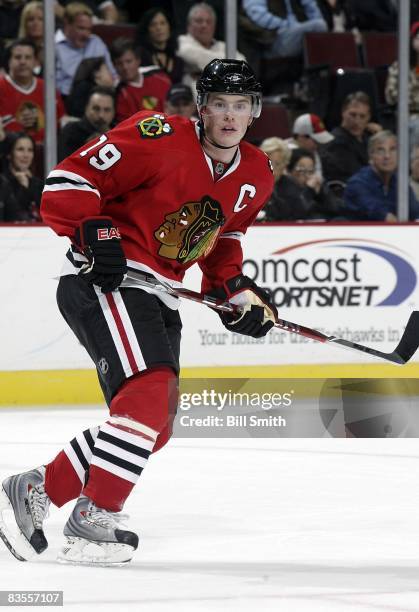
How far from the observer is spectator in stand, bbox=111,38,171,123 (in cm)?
596

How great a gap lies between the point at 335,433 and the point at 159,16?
8.16 ft

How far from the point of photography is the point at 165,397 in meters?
2.76

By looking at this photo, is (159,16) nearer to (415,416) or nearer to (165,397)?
(415,416)

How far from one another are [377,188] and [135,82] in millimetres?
1164

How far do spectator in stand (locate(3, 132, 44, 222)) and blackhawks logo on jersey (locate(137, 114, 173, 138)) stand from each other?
8.40ft

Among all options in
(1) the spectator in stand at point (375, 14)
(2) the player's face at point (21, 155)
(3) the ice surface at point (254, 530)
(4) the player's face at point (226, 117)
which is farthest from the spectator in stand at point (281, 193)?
(4) the player's face at point (226, 117)

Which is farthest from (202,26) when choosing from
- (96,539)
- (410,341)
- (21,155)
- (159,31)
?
(96,539)

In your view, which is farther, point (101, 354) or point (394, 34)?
point (394, 34)

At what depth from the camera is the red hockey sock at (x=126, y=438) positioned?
107 inches

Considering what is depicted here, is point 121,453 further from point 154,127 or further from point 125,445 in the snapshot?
point 154,127

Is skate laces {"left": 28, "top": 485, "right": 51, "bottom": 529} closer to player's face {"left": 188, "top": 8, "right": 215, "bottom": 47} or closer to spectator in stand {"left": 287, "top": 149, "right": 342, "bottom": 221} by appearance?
spectator in stand {"left": 287, "top": 149, "right": 342, "bottom": 221}

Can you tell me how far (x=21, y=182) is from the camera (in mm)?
5430

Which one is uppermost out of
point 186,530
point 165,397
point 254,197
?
point 254,197

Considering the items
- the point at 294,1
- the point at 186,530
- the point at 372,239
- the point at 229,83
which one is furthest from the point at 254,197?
the point at 294,1
